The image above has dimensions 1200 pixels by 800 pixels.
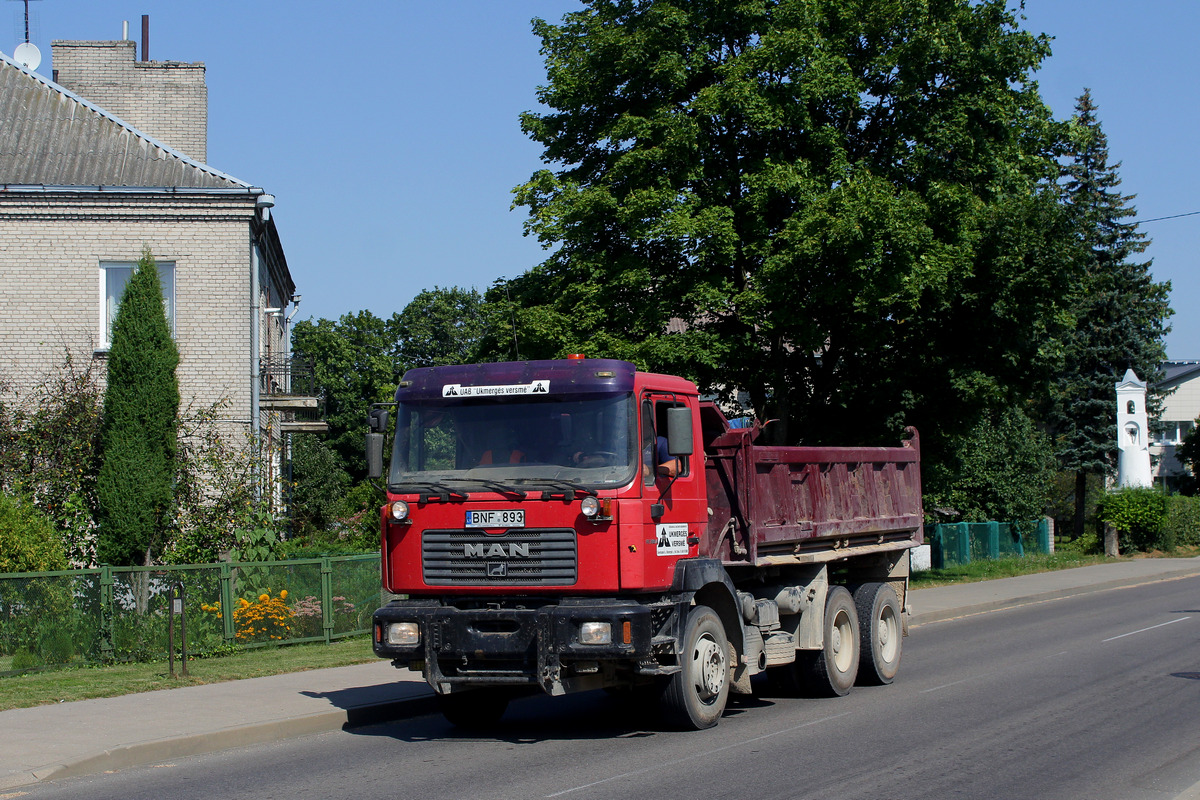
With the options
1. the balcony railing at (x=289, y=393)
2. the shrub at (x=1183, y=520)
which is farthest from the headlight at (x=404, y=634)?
the shrub at (x=1183, y=520)

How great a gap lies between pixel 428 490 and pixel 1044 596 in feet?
66.5

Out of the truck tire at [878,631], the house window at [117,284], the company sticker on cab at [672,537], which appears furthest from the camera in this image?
the house window at [117,284]

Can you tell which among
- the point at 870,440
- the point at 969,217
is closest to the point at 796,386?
the point at 870,440

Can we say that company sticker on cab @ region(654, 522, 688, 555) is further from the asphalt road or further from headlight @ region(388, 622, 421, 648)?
headlight @ region(388, 622, 421, 648)

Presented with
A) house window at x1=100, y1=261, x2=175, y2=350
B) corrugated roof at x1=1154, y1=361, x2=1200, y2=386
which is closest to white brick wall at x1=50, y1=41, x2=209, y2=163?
house window at x1=100, y1=261, x2=175, y2=350

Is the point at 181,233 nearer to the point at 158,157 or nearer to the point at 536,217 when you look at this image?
the point at 158,157

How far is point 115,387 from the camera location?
18750mm

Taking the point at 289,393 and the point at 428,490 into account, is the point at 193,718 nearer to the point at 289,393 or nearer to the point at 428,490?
the point at 428,490

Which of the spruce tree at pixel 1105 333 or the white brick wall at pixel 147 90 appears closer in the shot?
the white brick wall at pixel 147 90

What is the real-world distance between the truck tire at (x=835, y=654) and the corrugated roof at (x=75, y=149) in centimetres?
1477

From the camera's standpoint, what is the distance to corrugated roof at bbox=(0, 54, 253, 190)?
22.2 m

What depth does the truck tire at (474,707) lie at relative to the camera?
34.6ft

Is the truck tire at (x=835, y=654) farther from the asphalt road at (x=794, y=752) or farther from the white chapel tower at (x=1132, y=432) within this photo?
the white chapel tower at (x=1132, y=432)

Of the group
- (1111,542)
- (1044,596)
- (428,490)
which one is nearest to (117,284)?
(428,490)
